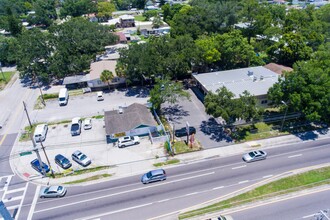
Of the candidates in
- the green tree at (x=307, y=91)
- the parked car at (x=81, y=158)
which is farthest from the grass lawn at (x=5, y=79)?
the green tree at (x=307, y=91)

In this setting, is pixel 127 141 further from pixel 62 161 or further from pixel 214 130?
pixel 214 130

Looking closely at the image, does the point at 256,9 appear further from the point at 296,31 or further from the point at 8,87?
the point at 8,87

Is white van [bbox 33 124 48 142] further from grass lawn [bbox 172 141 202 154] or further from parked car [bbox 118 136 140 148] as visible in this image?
grass lawn [bbox 172 141 202 154]

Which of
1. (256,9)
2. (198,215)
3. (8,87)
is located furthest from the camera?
(256,9)

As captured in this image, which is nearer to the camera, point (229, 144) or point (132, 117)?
point (229, 144)

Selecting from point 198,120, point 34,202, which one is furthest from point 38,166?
point 198,120

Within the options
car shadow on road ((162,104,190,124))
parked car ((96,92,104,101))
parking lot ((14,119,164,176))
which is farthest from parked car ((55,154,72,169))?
parked car ((96,92,104,101))

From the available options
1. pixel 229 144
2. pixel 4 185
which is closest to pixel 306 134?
pixel 229 144
